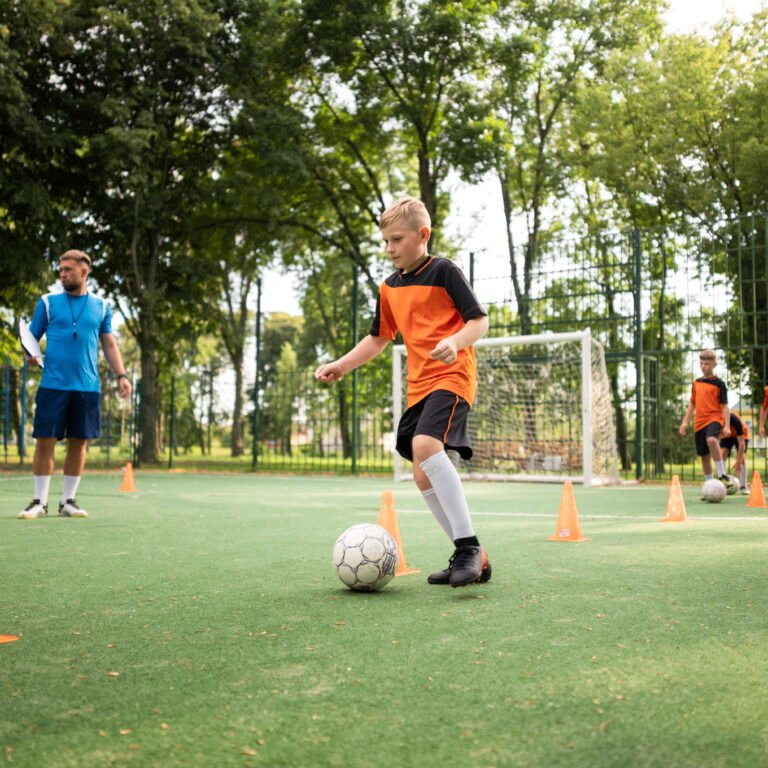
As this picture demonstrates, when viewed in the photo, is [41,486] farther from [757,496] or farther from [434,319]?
[757,496]

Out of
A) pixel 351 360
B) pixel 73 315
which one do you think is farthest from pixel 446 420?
pixel 73 315

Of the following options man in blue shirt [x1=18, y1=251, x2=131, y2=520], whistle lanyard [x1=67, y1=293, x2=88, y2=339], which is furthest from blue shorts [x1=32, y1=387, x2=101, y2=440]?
whistle lanyard [x1=67, y1=293, x2=88, y2=339]

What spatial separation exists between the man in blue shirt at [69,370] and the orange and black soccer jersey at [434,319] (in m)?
3.52

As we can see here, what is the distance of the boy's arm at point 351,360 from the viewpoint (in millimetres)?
4312

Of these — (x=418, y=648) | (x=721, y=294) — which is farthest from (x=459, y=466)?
(x=418, y=648)

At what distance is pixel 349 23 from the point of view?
20.0 m

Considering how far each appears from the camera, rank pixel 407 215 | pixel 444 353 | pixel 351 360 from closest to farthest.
A: pixel 444 353 < pixel 407 215 < pixel 351 360

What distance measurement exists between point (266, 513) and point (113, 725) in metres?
6.45

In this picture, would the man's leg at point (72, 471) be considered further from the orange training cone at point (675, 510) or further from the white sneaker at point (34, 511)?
the orange training cone at point (675, 510)

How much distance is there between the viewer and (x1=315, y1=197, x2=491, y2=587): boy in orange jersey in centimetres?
397

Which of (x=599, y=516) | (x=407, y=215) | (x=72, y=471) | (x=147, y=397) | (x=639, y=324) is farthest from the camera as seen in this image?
(x=147, y=397)

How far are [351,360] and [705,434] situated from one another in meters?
8.04

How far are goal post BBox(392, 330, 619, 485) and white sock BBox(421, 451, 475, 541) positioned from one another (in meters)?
12.0

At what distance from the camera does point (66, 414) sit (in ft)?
23.1
